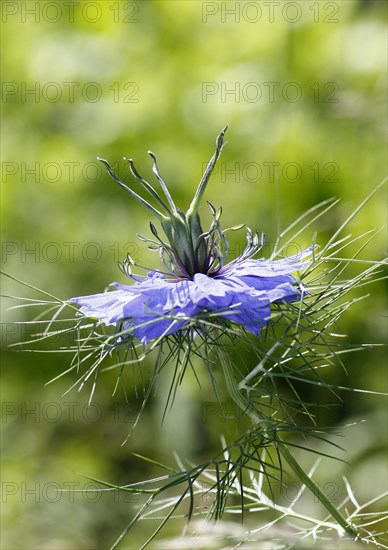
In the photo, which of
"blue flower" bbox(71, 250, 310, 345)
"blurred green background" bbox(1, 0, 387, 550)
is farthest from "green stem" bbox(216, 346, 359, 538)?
"blurred green background" bbox(1, 0, 387, 550)

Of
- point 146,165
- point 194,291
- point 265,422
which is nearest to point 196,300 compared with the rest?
point 194,291

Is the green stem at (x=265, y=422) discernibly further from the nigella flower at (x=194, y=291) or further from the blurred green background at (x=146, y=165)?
the blurred green background at (x=146, y=165)

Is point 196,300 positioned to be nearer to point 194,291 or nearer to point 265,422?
point 194,291

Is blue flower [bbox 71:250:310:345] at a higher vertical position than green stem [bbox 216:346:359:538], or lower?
higher

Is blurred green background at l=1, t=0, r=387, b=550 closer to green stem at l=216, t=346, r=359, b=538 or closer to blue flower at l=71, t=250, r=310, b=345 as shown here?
green stem at l=216, t=346, r=359, b=538

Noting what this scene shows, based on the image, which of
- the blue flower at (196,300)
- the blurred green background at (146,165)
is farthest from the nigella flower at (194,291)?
the blurred green background at (146,165)
